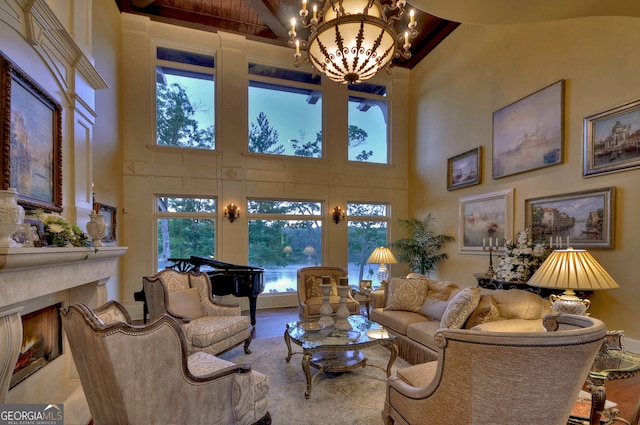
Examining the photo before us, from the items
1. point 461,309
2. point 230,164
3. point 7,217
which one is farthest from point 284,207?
point 7,217

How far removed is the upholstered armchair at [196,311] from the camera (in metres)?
3.23

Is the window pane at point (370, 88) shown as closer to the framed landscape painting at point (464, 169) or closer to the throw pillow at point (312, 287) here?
the framed landscape painting at point (464, 169)

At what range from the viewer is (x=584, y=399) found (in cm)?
220

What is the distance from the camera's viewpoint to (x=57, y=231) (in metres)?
2.48

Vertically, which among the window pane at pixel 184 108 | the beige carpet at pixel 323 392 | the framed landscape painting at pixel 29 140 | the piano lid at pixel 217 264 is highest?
the window pane at pixel 184 108

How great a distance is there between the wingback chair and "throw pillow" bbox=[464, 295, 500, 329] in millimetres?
1467

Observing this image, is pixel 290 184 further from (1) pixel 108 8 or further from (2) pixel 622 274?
(2) pixel 622 274

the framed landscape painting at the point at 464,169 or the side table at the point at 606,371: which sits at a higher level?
the framed landscape painting at the point at 464,169

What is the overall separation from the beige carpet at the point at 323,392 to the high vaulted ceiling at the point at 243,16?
6223mm

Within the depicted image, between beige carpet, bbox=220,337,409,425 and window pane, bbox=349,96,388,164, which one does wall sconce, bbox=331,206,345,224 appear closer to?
window pane, bbox=349,96,388,164

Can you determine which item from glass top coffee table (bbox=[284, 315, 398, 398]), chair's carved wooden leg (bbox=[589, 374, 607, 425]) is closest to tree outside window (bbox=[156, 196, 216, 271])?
glass top coffee table (bbox=[284, 315, 398, 398])

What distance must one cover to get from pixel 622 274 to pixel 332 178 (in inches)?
204

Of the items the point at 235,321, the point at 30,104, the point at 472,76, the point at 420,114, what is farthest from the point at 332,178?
the point at 30,104

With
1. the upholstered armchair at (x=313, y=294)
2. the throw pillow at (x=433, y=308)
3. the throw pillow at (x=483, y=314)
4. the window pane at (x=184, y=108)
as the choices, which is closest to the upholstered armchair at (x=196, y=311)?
the upholstered armchair at (x=313, y=294)
